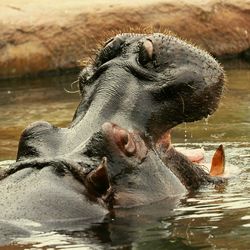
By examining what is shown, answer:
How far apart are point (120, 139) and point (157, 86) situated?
1.56ft

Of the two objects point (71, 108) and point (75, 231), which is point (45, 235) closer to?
point (75, 231)

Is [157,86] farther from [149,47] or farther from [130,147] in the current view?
[130,147]

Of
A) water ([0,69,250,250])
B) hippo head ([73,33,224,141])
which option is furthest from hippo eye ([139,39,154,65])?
water ([0,69,250,250])

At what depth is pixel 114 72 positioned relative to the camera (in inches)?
205

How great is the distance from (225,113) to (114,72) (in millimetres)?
4757

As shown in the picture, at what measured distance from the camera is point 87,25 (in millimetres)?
14531

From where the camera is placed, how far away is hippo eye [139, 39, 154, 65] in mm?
5164

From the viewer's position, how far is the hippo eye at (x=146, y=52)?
5164 millimetres

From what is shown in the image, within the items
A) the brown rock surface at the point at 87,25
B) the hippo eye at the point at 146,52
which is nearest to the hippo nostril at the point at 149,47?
the hippo eye at the point at 146,52

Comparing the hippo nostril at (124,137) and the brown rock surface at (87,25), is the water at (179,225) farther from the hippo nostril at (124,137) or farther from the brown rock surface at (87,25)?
the brown rock surface at (87,25)

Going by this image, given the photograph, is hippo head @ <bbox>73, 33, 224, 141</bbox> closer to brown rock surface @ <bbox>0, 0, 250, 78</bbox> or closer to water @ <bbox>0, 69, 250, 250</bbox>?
water @ <bbox>0, 69, 250, 250</bbox>

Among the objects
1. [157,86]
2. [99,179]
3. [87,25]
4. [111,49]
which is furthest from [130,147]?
[87,25]

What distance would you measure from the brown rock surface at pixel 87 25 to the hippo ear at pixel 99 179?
959cm

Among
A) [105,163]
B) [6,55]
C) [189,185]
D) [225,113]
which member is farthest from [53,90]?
[105,163]
